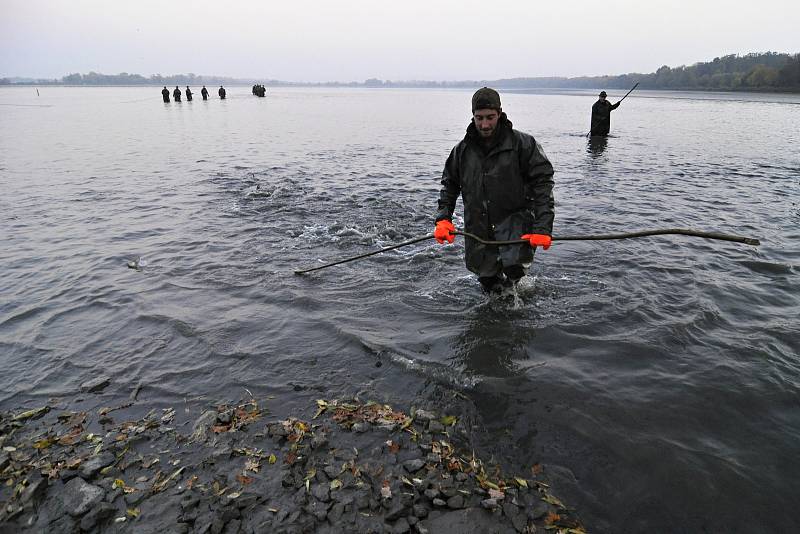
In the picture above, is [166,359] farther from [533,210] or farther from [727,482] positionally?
[727,482]

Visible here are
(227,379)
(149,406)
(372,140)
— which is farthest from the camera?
(372,140)

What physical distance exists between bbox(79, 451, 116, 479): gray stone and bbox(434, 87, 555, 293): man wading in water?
12.8 feet

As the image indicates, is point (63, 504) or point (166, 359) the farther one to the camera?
point (166, 359)


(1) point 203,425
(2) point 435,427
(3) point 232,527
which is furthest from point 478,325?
(3) point 232,527

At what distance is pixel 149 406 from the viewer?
15.2 feet

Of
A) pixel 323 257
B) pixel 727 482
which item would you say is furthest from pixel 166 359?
pixel 727 482

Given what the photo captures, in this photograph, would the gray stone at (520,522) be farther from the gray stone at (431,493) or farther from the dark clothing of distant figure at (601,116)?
the dark clothing of distant figure at (601,116)

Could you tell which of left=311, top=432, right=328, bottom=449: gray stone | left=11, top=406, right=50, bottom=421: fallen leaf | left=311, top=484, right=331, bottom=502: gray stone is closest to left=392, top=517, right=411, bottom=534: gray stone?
left=311, top=484, right=331, bottom=502: gray stone

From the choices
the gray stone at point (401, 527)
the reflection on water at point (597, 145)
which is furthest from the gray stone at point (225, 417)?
the reflection on water at point (597, 145)

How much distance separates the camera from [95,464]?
3807 mm

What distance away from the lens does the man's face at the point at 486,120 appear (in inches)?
195

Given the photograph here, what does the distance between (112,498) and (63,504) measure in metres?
0.36

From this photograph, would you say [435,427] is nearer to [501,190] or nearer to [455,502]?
[455,502]

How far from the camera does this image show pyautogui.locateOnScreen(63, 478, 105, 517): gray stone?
3.38 meters
